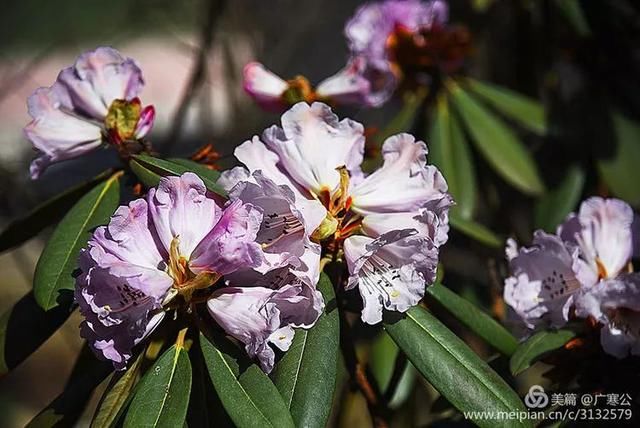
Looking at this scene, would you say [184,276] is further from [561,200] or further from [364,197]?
[561,200]

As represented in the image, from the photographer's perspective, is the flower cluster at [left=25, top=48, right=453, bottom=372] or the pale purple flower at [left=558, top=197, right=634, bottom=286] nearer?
the flower cluster at [left=25, top=48, right=453, bottom=372]

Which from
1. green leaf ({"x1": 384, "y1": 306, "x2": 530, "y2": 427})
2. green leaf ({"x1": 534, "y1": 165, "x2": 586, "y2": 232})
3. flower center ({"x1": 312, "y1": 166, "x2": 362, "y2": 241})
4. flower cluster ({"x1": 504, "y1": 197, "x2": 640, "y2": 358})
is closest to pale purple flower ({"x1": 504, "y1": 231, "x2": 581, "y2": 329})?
flower cluster ({"x1": 504, "y1": 197, "x2": 640, "y2": 358})

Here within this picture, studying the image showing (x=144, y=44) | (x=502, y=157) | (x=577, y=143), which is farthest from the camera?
Answer: (x=144, y=44)

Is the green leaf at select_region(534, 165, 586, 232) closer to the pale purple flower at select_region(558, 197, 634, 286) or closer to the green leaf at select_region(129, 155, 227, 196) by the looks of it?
the pale purple flower at select_region(558, 197, 634, 286)

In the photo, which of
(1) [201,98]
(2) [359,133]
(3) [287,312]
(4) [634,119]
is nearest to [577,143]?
(4) [634,119]

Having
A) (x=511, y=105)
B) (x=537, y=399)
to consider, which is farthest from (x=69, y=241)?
(x=511, y=105)

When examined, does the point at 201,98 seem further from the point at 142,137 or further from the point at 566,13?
the point at 142,137
